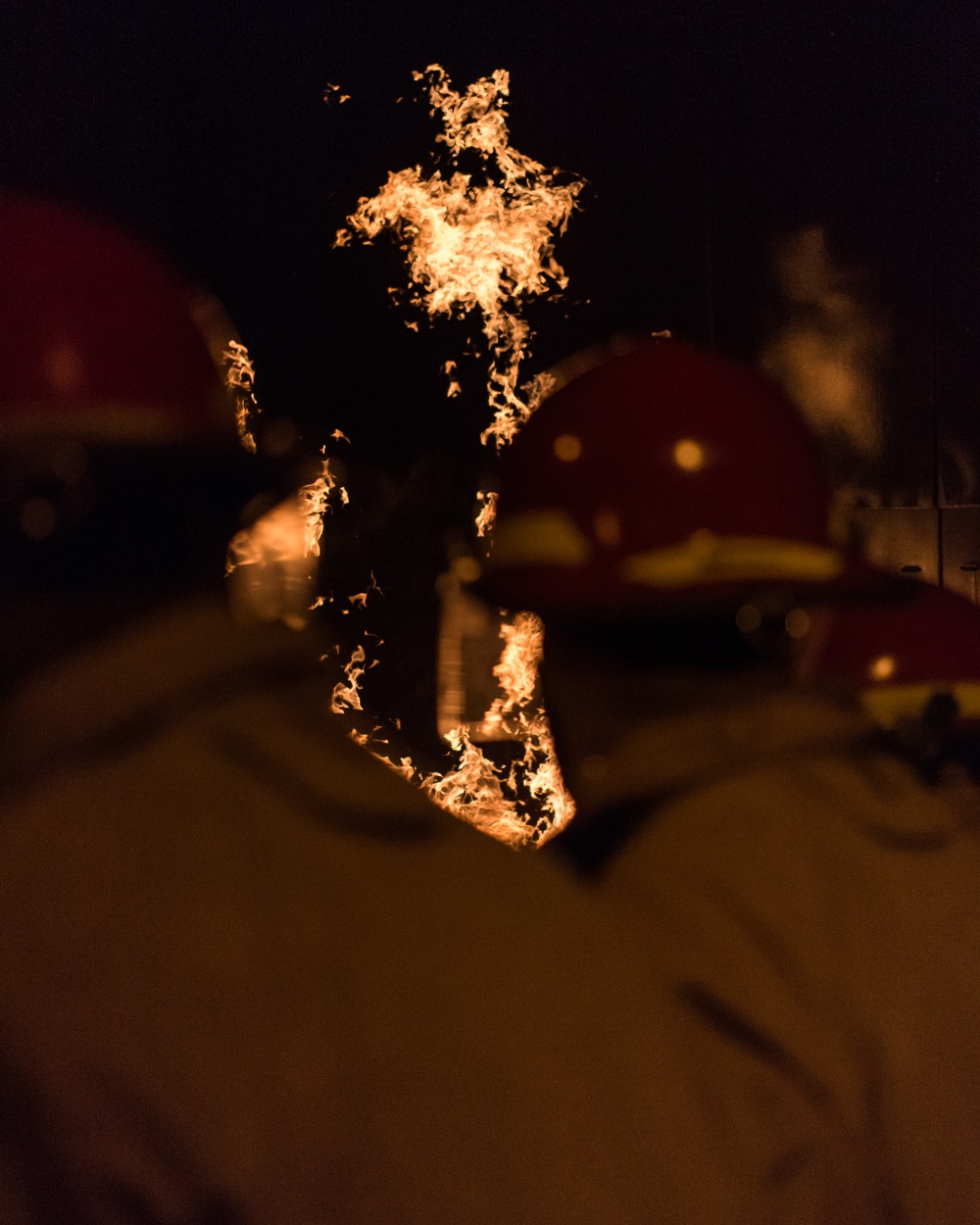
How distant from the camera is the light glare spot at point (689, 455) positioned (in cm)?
128

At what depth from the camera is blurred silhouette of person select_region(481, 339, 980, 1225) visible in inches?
36.6

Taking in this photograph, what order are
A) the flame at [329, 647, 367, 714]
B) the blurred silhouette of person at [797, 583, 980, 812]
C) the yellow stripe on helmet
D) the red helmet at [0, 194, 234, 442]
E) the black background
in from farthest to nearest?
the flame at [329, 647, 367, 714], the black background, the blurred silhouette of person at [797, 583, 980, 812], the yellow stripe on helmet, the red helmet at [0, 194, 234, 442]

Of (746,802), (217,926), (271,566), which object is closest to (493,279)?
(271,566)

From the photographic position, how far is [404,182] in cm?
469

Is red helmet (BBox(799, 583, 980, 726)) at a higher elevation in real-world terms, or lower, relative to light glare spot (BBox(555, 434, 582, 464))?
lower

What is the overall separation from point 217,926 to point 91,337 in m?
0.52

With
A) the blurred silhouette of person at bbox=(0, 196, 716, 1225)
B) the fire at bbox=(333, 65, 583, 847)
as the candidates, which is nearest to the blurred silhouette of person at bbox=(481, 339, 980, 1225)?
the blurred silhouette of person at bbox=(0, 196, 716, 1225)

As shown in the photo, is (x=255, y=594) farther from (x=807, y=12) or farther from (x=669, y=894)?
(x=807, y=12)

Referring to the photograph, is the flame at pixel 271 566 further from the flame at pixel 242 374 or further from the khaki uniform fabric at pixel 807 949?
the flame at pixel 242 374

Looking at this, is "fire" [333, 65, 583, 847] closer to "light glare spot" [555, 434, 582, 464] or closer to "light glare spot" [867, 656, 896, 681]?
"light glare spot" [867, 656, 896, 681]

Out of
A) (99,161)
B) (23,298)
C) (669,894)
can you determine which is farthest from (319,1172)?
(99,161)

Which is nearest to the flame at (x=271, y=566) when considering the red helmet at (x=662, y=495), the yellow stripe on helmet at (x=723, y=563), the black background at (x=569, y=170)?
the red helmet at (x=662, y=495)

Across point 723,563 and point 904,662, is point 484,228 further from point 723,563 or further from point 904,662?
point 723,563

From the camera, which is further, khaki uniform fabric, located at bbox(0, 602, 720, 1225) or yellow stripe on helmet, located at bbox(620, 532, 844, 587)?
yellow stripe on helmet, located at bbox(620, 532, 844, 587)
